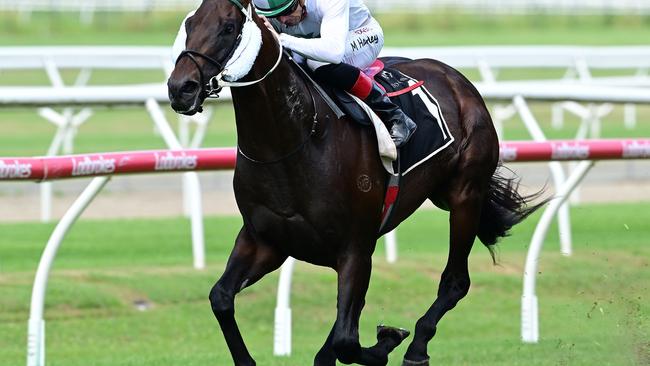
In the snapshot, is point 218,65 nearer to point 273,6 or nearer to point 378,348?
point 273,6

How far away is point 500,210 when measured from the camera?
6598 millimetres

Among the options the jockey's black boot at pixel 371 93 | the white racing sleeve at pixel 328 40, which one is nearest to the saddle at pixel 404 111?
the jockey's black boot at pixel 371 93

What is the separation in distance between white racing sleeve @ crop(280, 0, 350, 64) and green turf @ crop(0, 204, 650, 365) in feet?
5.94

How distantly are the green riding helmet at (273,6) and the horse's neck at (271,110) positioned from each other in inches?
11.5

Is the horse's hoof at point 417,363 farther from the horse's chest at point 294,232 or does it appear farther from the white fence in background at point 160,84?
the white fence in background at point 160,84

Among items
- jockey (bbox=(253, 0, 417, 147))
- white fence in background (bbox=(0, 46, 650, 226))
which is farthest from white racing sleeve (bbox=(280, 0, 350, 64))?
white fence in background (bbox=(0, 46, 650, 226))

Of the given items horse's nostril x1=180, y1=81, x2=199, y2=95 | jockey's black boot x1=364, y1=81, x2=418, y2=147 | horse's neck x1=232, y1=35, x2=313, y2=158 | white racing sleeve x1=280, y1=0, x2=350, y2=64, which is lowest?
jockey's black boot x1=364, y1=81, x2=418, y2=147

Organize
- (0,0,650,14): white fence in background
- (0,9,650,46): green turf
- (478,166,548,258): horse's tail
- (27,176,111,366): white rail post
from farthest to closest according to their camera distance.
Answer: (0,0,650,14): white fence in background < (0,9,650,46): green turf < (478,166,548,258): horse's tail < (27,176,111,366): white rail post

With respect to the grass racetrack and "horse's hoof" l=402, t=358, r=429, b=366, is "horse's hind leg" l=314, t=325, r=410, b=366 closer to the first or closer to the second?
"horse's hoof" l=402, t=358, r=429, b=366

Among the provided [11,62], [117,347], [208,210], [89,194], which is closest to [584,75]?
[208,210]

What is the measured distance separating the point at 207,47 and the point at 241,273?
106 centimetres

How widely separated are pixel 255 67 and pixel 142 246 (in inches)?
209

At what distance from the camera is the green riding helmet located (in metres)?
5.40

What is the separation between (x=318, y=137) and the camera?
17.3 ft
